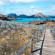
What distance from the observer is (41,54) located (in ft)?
47.4

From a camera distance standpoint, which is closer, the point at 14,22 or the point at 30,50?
the point at 30,50

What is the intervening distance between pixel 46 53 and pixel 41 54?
62 centimetres

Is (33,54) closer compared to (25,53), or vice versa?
(25,53)

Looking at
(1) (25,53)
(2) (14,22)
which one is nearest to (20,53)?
(1) (25,53)

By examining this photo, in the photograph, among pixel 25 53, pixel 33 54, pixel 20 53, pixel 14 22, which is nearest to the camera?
pixel 20 53

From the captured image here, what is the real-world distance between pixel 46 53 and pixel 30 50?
1220 millimetres

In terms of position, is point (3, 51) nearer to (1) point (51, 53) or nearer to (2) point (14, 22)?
(1) point (51, 53)

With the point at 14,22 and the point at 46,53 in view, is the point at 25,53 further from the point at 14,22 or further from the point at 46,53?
the point at 14,22

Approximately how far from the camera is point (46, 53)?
15.0 m

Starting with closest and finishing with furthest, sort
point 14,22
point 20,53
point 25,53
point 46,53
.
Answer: point 20,53 → point 25,53 → point 46,53 → point 14,22

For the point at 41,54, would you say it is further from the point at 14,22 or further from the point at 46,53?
the point at 14,22

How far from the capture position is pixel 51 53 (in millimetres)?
15156

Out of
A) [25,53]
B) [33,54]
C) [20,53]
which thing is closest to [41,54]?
[33,54]

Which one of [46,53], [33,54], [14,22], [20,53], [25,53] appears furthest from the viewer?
[14,22]
